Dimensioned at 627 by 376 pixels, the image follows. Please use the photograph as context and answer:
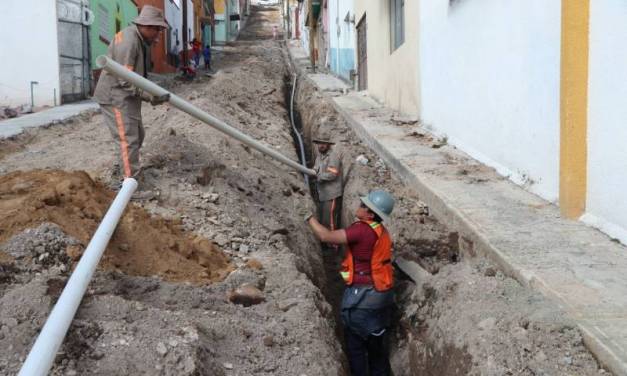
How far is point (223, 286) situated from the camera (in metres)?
4.29

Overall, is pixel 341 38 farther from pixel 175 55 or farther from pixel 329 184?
pixel 329 184

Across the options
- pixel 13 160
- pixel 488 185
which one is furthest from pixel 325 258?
pixel 13 160

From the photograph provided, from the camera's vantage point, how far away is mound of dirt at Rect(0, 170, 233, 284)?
4285 mm

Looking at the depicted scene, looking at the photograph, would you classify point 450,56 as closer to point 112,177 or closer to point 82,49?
point 112,177

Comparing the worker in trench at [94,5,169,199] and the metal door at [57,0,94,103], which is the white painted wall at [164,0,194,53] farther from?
the worker in trench at [94,5,169,199]

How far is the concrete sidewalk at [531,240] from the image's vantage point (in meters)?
3.29

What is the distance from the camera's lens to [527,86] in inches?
230

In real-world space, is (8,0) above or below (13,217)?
above

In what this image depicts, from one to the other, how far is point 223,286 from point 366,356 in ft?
5.64

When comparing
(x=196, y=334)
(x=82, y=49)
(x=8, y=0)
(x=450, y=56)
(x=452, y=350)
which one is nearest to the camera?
(x=196, y=334)

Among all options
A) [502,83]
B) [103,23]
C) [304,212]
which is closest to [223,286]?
[304,212]

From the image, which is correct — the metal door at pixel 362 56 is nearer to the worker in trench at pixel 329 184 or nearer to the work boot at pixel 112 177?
the worker in trench at pixel 329 184

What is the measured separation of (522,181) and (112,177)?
3.94 meters

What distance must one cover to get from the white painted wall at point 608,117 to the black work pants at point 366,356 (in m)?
2.04
